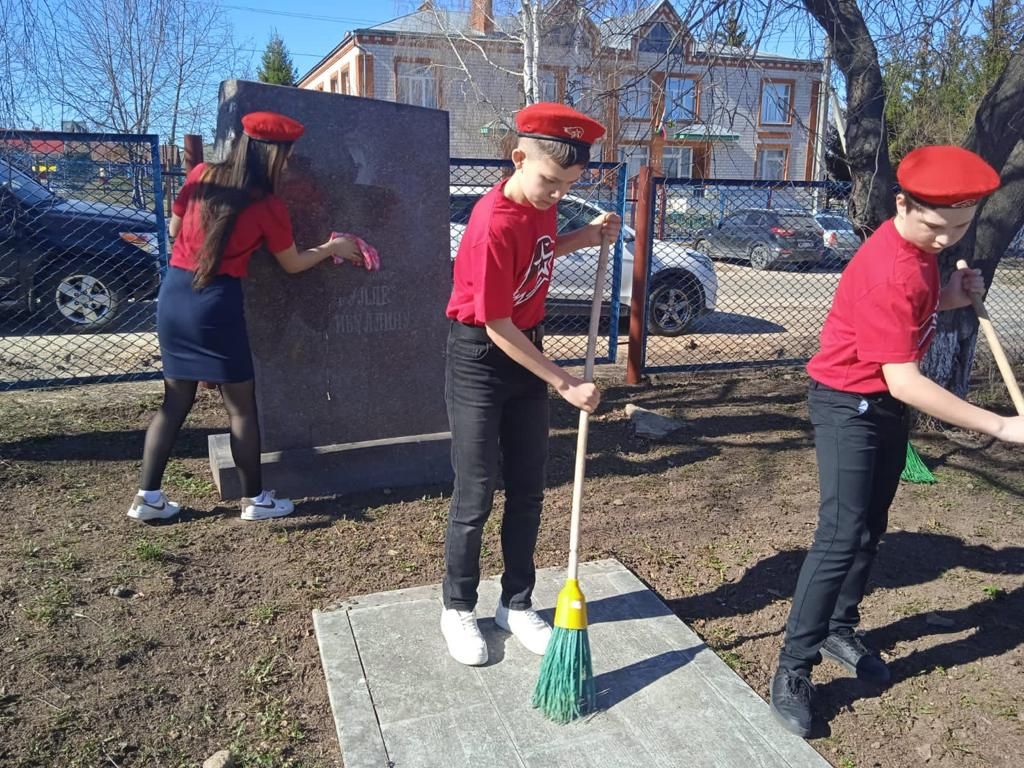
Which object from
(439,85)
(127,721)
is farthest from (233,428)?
(439,85)

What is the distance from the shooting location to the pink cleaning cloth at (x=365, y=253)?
4.14m

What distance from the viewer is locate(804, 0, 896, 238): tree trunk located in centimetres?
512

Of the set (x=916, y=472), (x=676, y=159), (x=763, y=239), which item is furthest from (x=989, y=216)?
(x=676, y=159)

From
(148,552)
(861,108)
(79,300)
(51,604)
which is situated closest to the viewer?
(51,604)

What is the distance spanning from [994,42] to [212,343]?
16.7ft

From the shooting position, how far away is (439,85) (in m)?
23.6

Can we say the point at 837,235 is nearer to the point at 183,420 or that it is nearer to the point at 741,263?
the point at 741,263

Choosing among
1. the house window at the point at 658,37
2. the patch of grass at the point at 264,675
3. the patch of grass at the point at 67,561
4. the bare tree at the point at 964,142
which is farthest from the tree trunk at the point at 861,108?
the patch of grass at the point at 67,561

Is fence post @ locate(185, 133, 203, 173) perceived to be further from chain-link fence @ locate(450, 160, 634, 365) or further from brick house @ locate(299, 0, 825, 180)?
brick house @ locate(299, 0, 825, 180)

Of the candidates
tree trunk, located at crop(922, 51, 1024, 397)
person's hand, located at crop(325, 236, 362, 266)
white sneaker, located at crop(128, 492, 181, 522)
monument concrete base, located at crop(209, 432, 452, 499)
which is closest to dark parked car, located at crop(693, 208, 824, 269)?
tree trunk, located at crop(922, 51, 1024, 397)

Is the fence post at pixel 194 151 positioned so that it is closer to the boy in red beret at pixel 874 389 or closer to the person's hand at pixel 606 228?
the person's hand at pixel 606 228

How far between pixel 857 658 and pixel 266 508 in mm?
2704

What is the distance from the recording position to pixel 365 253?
4.20m

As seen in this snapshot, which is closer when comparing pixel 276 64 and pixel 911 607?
pixel 911 607
